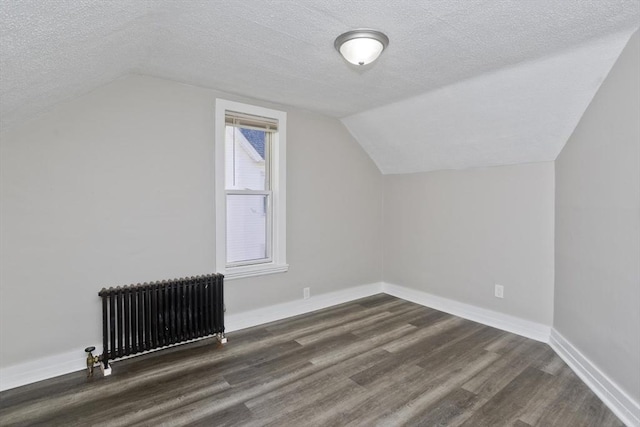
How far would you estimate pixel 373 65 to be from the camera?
256 centimetres

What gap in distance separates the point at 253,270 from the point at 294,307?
737 millimetres

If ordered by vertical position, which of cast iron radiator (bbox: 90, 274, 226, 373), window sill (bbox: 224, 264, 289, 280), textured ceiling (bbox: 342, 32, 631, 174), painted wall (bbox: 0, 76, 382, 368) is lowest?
cast iron radiator (bbox: 90, 274, 226, 373)

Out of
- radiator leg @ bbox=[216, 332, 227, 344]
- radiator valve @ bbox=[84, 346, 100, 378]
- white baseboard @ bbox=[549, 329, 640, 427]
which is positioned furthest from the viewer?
radiator leg @ bbox=[216, 332, 227, 344]

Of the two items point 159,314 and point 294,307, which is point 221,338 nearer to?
point 159,314

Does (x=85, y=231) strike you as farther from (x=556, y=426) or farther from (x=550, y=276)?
(x=550, y=276)

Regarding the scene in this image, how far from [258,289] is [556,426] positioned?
2.61 meters

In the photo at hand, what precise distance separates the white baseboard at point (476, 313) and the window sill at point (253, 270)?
5.72 ft

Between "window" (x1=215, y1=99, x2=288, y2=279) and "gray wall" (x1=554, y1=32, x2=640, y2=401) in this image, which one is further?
"window" (x1=215, y1=99, x2=288, y2=279)

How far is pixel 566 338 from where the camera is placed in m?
2.80

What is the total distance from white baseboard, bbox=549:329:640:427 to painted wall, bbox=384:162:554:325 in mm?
381

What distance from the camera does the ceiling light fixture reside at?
80.0 inches

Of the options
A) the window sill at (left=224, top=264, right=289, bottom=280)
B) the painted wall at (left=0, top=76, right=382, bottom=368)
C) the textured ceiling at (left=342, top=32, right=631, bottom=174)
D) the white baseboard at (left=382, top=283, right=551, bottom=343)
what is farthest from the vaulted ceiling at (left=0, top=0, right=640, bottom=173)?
the window sill at (left=224, top=264, right=289, bottom=280)

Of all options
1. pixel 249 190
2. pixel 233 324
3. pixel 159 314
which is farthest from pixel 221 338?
pixel 249 190

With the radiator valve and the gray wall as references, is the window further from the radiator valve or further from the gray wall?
the gray wall
